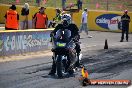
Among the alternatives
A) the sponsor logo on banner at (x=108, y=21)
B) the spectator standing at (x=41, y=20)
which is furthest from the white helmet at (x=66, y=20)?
the sponsor logo on banner at (x=108, y=21)

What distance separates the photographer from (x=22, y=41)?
18109 millimetres

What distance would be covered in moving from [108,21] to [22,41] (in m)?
16.6

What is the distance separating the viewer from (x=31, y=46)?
61.8 feet

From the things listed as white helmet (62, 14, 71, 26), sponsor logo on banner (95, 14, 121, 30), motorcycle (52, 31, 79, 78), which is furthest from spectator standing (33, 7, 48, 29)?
sponsor logo on banner (95, 14, 121, 30)

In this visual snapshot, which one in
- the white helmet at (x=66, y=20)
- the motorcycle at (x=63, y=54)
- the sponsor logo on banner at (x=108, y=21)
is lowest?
the sponsor logo on banner at (x=108, y=21)

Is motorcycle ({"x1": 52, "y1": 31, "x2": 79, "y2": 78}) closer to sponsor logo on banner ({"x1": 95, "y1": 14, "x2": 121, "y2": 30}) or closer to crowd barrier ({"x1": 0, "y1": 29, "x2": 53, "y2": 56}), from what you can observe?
crowd barrier ({"x1": 0, "y1": 29, "x2": 53, "y2": 56})

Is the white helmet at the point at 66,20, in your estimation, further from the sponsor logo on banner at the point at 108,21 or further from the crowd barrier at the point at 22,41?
the sponsor logo on banner at the point at 108,21

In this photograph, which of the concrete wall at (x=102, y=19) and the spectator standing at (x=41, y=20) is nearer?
the spectator standing at (x=41, y=20)

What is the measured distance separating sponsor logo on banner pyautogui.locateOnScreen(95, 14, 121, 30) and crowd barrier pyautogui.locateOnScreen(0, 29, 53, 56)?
546 inches

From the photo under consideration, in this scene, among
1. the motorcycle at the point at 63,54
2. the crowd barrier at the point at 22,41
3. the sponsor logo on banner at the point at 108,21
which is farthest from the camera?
the sponsor logo on banner at the point at 108,21

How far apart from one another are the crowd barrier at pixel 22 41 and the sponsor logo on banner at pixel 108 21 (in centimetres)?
1387

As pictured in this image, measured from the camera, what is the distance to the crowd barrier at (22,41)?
16.9 meters

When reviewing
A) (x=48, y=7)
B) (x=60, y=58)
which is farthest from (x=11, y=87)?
(x=48, y=7)

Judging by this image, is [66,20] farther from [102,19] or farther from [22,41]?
[102,19]
